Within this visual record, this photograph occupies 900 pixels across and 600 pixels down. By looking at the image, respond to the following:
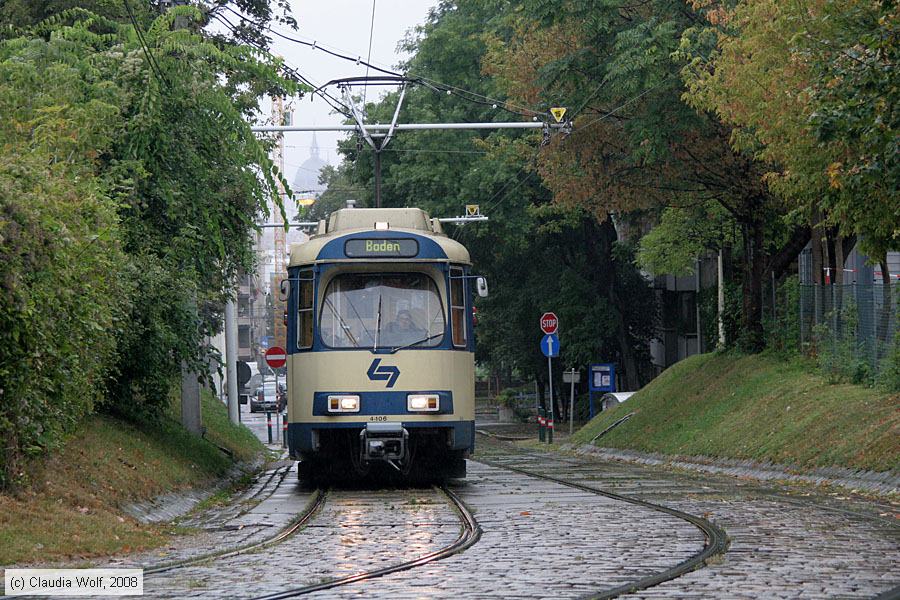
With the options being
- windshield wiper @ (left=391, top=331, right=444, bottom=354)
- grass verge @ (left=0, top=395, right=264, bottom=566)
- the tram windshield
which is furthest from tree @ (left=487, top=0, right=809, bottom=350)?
grass verge @ (left=0, top=395, right=264, bottom=566)

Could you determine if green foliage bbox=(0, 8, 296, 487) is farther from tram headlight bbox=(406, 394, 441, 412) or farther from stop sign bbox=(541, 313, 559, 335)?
stop sign bbox=(541, 313, 559, 335)

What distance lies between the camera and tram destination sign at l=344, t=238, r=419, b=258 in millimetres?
18094

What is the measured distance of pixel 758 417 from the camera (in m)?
25.8

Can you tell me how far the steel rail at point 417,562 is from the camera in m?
8.76

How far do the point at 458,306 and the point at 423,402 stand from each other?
1.53 meters

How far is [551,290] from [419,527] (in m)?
39.9

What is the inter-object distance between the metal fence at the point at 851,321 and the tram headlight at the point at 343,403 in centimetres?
953

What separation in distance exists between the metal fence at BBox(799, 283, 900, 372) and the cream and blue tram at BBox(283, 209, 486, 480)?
8144 mm

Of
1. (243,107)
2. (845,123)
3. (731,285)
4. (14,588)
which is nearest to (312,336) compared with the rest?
(845,123)

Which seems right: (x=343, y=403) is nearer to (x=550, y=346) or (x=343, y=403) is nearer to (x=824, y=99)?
(x=824, y=99)

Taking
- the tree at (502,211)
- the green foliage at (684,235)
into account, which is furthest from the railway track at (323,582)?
the tree at (502,211)

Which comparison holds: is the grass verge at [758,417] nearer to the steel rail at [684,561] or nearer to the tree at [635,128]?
the tree at [635,128]

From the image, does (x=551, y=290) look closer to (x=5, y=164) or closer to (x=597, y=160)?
(x=597, y=160)

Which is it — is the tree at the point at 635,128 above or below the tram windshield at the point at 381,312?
above
